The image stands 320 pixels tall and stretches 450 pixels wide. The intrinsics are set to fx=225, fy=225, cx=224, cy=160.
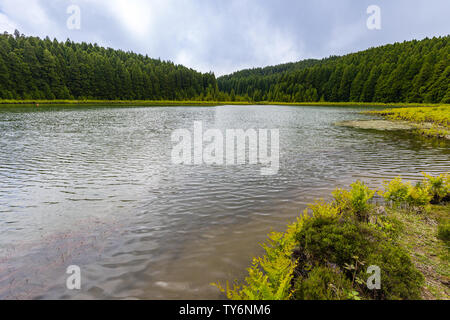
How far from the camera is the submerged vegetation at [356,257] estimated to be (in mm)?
4344

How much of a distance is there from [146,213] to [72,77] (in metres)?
162

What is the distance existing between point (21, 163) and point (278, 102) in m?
174

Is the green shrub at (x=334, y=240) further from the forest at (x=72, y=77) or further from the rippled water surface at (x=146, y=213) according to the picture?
the forest at (x=72, y=77)

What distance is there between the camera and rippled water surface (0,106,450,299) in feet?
18.1

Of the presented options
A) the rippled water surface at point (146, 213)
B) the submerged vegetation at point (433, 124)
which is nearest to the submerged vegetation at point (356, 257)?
the rippled water surface at point (146, 213)

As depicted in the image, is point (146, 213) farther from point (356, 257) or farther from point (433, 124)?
point (433, 124)

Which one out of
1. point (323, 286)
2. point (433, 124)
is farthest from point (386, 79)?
point (323, 286)

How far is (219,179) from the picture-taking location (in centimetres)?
1293

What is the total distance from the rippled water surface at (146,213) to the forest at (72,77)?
12390 centimetres

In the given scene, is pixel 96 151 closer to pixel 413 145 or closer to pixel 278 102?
pixel 413 145

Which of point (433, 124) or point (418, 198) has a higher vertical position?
point (433, 124)

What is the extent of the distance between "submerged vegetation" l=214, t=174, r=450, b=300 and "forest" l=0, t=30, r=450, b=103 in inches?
5006

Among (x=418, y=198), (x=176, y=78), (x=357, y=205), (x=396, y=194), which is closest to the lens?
(x=357, y=205)

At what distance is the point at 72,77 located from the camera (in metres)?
135
